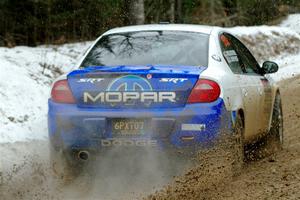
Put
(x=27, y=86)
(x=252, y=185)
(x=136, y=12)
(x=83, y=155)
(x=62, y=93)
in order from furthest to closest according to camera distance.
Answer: (x=136, y=12), (x=27, y=86), (x=62, y=93), (x=83, y=155), (x=252, y=185)

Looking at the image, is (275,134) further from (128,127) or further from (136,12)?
(136,12)

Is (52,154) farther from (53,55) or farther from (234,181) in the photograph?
(53,55)

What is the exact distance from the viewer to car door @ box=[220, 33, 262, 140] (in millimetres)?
6371

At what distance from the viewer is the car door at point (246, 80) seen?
20.9ft

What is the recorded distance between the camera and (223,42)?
6621 mm

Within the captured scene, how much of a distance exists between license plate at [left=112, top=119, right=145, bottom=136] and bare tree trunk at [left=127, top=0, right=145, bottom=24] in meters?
9.89

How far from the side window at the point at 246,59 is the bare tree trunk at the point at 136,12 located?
7.74 meters

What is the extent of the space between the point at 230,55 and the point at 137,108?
5.31 ft

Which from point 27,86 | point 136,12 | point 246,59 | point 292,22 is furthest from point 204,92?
point 292,22

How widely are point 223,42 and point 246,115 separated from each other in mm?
865

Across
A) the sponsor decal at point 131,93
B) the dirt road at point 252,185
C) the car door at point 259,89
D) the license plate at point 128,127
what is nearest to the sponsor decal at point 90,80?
the sponsor decal at point 131,93

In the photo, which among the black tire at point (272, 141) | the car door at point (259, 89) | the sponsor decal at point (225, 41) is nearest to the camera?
the sponsor decal at point (225, 41)

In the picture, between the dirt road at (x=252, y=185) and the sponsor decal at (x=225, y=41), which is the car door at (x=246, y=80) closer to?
the sponsor decal at (x=225, y=41)

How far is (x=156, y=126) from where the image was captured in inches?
210
